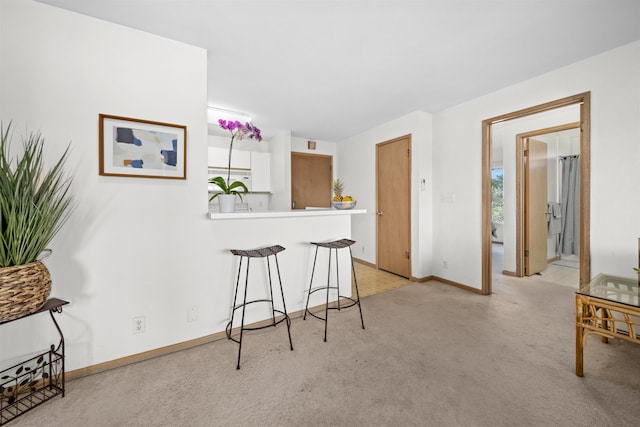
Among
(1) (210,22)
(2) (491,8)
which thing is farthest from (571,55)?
(1) (210,22)

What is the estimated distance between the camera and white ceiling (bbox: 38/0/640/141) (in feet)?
5.52

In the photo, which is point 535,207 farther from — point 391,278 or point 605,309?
point 605,309

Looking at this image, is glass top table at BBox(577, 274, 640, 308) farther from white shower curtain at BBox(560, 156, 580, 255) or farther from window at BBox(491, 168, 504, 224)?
window at BBox(491, 168, 504, 224)

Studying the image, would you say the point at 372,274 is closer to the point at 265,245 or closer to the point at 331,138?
the point at 265,245

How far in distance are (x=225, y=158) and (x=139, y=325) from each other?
2936mm

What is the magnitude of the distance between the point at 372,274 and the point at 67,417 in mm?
3474

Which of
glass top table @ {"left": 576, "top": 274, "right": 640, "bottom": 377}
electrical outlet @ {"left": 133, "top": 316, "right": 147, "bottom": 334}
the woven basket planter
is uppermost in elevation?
the woven basket planter

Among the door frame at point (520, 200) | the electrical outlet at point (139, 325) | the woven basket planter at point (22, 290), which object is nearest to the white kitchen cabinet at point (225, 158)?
the electrical outlet at point (139, 325)

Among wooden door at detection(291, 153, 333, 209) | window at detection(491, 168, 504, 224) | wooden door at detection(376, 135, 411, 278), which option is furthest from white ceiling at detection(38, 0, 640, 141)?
window at detection(491, 168, 504, 224)

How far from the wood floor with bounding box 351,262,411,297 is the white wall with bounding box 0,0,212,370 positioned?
6.26 ft

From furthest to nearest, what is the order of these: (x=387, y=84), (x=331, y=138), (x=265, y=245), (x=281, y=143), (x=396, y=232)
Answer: (x=331, y=138)
(x=281, y=143)
(x=396, y=232)
(x=387, y=84)
(x=265, y=245)

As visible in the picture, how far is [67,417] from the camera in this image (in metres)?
1.37

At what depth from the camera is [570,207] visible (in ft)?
15.9

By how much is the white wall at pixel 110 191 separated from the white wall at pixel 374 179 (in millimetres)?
2699
